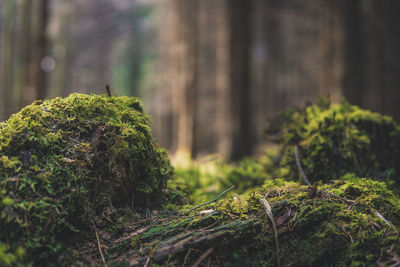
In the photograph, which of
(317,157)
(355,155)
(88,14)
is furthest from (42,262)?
(88,14)

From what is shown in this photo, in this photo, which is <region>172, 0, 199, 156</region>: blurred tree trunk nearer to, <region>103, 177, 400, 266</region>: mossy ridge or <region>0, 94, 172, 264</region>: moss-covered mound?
<region>0, 94, 172, 264</region>: moss-covered mound

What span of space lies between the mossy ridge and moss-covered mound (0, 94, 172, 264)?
0.28 meters

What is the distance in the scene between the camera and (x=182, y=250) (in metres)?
1.50

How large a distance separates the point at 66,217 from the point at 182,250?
623 mm

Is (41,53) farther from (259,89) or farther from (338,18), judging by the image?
(259,89)

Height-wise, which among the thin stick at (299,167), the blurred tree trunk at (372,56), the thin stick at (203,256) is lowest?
the thin stick at (203,256)

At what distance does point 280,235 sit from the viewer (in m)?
1.64

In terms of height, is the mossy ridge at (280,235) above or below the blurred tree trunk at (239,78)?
below

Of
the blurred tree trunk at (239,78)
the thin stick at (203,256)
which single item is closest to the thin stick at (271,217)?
the thin stick at (203,256)

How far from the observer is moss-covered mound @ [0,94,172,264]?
141 cm

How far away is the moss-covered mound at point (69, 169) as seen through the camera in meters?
1.41

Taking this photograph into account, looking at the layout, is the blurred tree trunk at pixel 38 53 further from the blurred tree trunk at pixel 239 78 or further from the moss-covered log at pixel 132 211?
the moss-covered log at pixel 132 211

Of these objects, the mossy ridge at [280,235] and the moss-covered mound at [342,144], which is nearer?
the mossy ridge at [280,235]

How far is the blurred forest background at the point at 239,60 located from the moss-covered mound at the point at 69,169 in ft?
1.17
